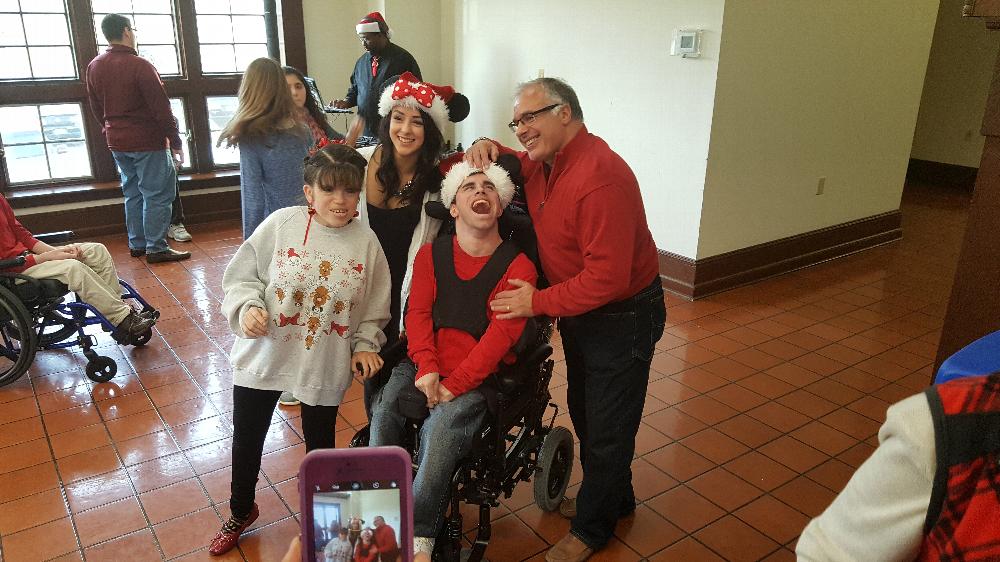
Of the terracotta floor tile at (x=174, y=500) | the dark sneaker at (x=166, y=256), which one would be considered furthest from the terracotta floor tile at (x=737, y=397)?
the dark sneaker at (x=166, y=256)

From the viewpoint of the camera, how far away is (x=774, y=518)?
2490 millimetres

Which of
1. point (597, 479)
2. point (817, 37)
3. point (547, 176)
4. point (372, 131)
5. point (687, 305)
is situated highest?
point (817, 37)

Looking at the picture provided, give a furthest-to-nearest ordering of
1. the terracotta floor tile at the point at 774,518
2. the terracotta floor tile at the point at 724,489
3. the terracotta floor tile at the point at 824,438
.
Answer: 1. the terracotta floor tile at the point at 824,438
2. the terracotta floor tile at the point at 724,489
3. the terracotta floor tile at the point at 774,518

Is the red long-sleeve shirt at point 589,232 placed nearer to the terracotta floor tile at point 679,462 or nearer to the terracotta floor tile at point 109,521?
the terracotta floor tile at point 679,462

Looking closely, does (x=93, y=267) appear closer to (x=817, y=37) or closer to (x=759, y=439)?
(x=759, y=439)

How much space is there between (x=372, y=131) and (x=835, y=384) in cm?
345

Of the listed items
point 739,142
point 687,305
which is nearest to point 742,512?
point 687,305

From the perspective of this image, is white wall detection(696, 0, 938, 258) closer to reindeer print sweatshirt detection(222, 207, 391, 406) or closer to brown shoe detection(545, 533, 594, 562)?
brown shoe detection(545, 533, 594, 562)

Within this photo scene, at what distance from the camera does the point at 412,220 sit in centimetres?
219

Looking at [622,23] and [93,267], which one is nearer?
[93,267]

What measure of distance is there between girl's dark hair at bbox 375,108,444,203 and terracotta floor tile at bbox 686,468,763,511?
1.49 metres

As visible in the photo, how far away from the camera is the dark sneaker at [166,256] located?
494 cm

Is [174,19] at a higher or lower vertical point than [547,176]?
higher

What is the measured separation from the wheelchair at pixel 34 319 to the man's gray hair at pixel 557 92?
2421 millimetres
